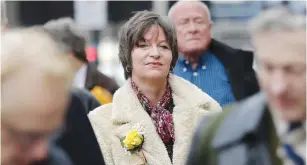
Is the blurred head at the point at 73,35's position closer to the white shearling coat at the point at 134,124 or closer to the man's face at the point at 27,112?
the white shearling coat at the point at 134,124

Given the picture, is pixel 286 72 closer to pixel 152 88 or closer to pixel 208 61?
pixel 152 88

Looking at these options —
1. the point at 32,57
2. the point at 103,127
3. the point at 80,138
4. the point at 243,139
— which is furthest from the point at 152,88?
the point at 32,57

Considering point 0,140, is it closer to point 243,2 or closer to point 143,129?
point 143,129

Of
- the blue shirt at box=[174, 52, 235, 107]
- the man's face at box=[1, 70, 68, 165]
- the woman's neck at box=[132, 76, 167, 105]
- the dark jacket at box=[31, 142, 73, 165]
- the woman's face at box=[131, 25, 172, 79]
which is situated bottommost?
the blue shirt at box=[174, 52, 235, 107]

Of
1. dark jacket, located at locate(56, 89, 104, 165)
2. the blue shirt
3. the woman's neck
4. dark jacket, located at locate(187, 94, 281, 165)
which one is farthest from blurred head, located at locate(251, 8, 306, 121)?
the blue shirt

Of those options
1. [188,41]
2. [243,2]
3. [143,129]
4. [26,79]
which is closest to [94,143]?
[143,129]

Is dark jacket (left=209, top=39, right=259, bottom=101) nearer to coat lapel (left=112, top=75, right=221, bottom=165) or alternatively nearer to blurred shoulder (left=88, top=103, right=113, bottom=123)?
coat lapel (left=112, top=75, right=221, bottom=165)

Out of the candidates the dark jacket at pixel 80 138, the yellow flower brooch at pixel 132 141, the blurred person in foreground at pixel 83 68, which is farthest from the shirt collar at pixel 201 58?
the dark jacket at pixel 80 138

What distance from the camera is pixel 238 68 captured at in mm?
5461

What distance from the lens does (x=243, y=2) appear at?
68.9ft

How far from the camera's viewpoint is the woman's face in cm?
454

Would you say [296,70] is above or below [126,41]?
above

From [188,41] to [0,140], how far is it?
372 centimetres

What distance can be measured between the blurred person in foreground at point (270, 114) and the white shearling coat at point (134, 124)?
152 cm
